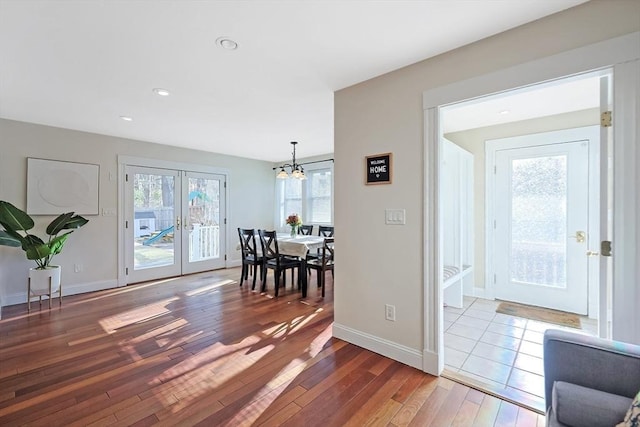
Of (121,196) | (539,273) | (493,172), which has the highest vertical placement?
(493,172)

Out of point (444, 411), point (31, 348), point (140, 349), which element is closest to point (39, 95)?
point (31, 348)

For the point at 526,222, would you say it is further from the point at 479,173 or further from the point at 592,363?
the point at 592,363

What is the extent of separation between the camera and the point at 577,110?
3.35 m

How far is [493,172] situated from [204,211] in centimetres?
505

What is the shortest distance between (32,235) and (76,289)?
3.41 ft

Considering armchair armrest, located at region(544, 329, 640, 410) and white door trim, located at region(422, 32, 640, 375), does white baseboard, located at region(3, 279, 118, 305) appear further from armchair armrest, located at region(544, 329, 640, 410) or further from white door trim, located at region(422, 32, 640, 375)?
armchair armrest, located at region(544, 329, 640, 410)

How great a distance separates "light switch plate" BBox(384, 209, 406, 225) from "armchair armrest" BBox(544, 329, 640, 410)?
48.5 inches

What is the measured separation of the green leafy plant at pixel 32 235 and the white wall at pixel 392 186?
12.0 ft

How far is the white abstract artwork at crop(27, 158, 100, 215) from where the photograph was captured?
3.92 metres

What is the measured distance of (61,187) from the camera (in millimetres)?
4109

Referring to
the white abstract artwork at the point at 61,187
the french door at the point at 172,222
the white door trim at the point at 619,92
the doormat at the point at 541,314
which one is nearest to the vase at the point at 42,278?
the white abstract artwork at the point at 61,187

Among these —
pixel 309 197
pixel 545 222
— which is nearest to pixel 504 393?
pixel 545 222

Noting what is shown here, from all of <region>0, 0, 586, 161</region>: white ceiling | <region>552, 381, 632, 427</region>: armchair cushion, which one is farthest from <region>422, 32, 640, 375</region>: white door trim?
<region>552, 381, 632, 427</region>: armchair cushion

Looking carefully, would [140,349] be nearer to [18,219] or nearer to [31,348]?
[31,348]
